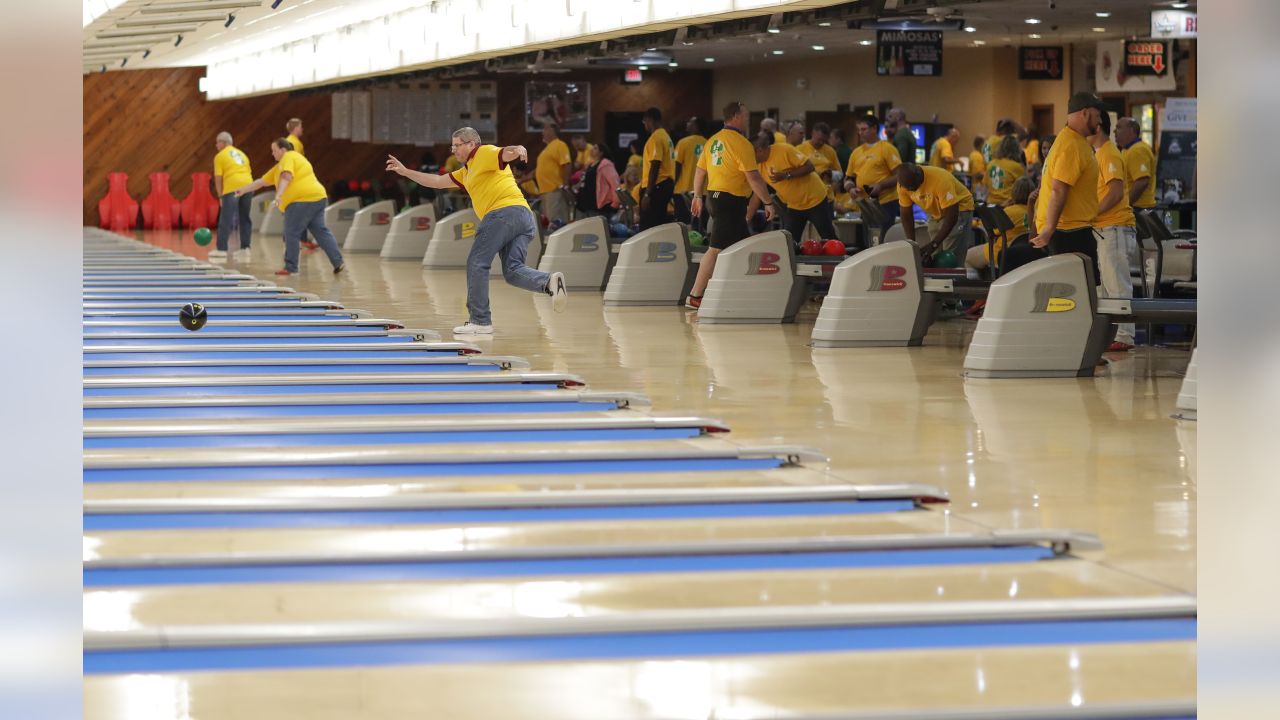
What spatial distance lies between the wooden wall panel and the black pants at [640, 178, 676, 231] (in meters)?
14.1

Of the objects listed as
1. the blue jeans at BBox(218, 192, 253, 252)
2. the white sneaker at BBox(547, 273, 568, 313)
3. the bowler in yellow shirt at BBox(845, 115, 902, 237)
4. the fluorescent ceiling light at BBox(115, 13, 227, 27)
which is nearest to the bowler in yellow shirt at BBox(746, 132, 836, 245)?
the bowler in yellow shirt at BBox(845, 115, 902, 237)

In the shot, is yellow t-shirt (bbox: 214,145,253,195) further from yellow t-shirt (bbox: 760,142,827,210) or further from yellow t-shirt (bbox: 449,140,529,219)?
yellow t-shirt (bbox: 449,140,529,219)

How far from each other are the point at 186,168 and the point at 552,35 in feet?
59.4

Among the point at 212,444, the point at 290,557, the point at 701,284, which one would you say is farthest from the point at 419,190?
the point at 290,557

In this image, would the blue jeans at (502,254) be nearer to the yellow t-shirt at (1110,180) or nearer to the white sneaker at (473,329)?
the white sneaker at (473,329)

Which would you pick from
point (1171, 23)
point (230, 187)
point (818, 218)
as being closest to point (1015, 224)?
point (818, 218)

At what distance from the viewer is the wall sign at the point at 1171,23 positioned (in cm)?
1777

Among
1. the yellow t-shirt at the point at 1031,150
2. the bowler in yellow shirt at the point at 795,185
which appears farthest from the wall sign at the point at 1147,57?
the bowler in yellow shirt at the point at 795,185

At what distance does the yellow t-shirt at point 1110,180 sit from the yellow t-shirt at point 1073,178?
0.05m

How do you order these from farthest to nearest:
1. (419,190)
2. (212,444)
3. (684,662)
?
(419,190) → (212,444) → (684,662)

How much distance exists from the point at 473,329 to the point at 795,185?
378cm

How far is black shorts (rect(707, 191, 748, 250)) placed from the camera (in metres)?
12.7

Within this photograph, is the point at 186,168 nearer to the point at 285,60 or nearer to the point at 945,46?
the point at 285,60
